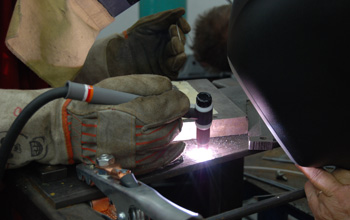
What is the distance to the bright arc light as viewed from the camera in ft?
2.65

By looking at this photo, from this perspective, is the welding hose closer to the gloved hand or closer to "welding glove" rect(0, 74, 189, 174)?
"welding glove" rect(0, 74, 189, 174)

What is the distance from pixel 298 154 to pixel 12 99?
614 mm

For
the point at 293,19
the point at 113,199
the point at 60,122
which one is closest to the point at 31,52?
the point at 60,122

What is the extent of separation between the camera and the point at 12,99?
721 millimetres

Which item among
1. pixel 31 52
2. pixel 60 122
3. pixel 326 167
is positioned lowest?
pixel 326 167

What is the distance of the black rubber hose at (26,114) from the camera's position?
59 centimetres

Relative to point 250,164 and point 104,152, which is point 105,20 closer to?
point 104,152

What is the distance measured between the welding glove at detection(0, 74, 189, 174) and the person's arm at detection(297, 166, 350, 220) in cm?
34

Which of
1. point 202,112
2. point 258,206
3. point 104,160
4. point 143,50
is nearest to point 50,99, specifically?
point 104,160

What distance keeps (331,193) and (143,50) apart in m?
0.85

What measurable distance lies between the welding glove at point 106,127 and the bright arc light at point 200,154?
4.0 inches

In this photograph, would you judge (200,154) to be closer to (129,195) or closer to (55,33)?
(129,195)

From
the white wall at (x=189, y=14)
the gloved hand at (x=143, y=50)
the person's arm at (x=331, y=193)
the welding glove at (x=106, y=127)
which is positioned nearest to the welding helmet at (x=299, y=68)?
the person's arm at (x=331, y=193)

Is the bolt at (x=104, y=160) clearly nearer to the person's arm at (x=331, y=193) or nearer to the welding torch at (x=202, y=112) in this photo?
the welding torch at (x=202, y=112)
